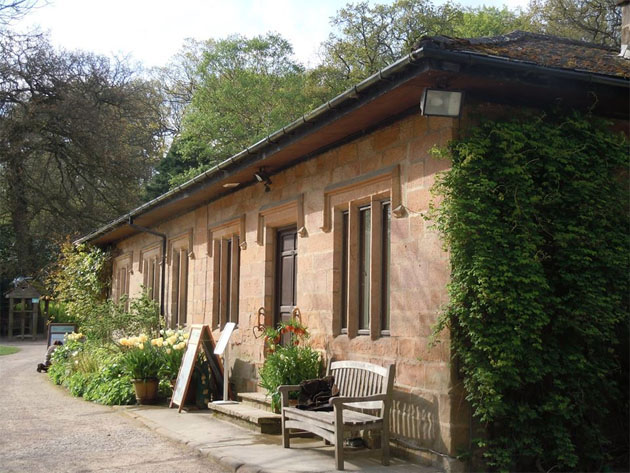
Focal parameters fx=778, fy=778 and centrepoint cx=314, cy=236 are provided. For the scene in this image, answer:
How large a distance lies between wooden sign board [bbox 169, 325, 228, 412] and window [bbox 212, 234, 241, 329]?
0.86m

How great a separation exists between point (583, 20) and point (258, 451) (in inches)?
825

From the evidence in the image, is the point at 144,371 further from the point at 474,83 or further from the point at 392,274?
the point at 474,83

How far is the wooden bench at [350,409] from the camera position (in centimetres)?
670

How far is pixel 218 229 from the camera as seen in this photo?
13.0 metres

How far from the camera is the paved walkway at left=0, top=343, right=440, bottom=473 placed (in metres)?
6.97

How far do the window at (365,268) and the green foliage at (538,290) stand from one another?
52.9 inches

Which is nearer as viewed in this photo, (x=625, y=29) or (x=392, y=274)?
(x=392, y=274)

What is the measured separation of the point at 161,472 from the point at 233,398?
4.61m

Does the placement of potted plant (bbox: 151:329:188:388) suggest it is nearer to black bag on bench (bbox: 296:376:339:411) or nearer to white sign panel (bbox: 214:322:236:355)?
white sign panel (bbox: 214:322:236:355)

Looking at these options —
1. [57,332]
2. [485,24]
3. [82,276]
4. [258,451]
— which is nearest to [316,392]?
[258,451]

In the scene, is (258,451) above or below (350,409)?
below

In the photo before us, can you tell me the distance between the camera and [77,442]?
332 inches

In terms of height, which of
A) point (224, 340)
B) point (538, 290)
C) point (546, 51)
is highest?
point (546, 51)

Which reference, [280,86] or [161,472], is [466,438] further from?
[280,86]
